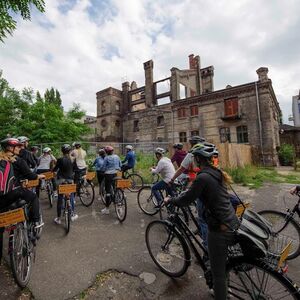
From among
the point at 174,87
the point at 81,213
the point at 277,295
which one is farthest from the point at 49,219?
the point at 174,87

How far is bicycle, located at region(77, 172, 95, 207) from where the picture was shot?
7.62 meters

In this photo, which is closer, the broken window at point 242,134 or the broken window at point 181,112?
the broken window at point 242,134

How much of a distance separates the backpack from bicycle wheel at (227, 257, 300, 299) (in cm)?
319

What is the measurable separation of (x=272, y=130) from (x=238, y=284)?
75.9ft

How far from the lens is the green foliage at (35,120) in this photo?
60.9ft

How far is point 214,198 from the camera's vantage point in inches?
94.2

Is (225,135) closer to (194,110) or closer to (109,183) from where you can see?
(194,110)

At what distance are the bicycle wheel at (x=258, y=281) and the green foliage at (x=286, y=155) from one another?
24.1m

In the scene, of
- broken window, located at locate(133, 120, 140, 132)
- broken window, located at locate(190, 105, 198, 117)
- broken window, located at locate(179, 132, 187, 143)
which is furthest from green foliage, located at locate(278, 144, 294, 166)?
broken window, located at locate(133, 120, 140, 132)

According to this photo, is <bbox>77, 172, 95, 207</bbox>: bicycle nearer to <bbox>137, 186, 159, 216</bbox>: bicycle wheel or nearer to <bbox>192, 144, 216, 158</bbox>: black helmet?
<bbox>137, 186, 159, 216</bbox>: bicycle wheel

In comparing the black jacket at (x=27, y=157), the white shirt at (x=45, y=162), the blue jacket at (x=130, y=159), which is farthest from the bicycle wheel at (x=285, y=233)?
the white shirt at (x=45, y=162)

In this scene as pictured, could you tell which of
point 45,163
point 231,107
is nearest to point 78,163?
point 45,163

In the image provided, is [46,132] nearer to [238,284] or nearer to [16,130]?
[16,130]

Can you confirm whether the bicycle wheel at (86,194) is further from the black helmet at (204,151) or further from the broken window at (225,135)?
the broken window at (225,135)
